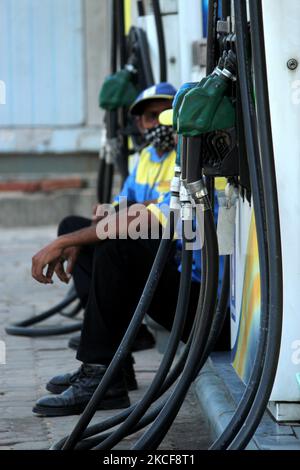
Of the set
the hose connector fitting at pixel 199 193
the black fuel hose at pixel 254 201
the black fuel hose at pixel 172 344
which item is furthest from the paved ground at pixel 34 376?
the hose connector fitting at pixel 199 193

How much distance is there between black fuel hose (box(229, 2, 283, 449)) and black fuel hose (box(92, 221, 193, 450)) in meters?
0.43

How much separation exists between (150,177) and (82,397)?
1.15 metres

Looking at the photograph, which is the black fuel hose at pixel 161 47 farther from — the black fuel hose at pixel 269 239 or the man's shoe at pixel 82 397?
the black fuel hose at pixel 269 239

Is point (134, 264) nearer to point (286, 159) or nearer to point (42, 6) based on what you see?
point (286, 159)

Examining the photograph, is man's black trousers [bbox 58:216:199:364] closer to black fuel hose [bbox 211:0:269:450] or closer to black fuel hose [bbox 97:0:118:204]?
black fuel hose [bbox 211:0:269:450]

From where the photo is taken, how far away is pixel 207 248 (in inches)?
117

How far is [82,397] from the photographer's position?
4082 millimetres

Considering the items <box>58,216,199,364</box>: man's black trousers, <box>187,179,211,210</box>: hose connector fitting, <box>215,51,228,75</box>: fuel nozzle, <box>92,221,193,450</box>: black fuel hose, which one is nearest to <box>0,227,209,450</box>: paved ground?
<box>58,216,199,364</box>: man's black trousers

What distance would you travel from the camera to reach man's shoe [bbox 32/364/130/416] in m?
4.07

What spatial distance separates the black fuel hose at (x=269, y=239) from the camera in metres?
2.69

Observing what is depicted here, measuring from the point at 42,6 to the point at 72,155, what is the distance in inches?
53.5

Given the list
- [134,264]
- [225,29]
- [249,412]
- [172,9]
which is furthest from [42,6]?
[249,412]

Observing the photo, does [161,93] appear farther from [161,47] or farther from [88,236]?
[88,236]

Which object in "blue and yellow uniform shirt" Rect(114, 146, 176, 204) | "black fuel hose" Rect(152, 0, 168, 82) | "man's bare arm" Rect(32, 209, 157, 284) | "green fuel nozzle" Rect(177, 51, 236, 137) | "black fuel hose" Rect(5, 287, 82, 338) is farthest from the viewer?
"black fuel hose" Rect(5, 287, 82, 338)
